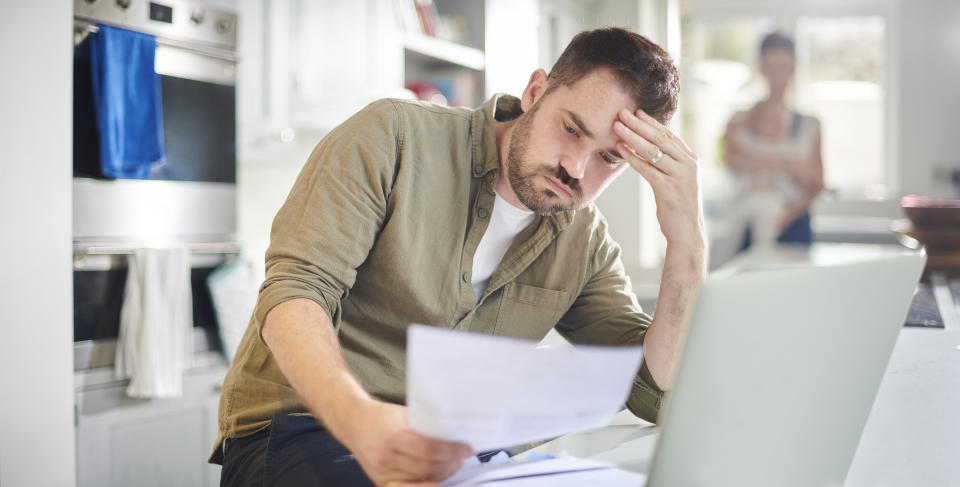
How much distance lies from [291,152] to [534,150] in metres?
1.73

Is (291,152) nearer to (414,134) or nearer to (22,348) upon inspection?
(22,348)

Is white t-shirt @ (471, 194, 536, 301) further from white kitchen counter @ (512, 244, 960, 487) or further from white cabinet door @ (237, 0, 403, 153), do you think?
white cabinet door @ (237, 0, 403, 153)

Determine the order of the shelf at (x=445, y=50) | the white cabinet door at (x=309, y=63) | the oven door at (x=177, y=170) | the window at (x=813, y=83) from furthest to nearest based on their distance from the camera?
the window at (x=813, y=83), the shelf at (x=445, y=50), the white cabinet door at (x=309, y=63), the oven door at (x=177, y=170)

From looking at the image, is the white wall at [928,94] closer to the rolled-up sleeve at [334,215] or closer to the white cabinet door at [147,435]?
the white cabinet door at [147,435]

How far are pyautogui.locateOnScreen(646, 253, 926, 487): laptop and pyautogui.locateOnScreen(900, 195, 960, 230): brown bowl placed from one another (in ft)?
4.26

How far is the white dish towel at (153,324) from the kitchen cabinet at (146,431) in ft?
0.16

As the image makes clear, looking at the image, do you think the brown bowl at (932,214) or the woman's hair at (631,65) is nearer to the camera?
the woman's hair at (631,65)

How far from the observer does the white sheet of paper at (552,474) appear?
2.08 feet

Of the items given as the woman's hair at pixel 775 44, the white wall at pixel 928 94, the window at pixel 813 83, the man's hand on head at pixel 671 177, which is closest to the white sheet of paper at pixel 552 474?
the man's hand on head at pixel 671 177

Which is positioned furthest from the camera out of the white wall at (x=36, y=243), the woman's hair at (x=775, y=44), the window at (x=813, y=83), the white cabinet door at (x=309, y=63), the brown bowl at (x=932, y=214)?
the window at (x=813, y=83)

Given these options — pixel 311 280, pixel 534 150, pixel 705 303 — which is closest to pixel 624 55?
pixel 534 150

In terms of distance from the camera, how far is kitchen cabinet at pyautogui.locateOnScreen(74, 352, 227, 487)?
5.89ft

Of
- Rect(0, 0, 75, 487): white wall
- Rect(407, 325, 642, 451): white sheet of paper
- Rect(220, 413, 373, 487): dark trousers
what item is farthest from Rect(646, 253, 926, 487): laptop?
Rect(0, 0, 75, 487): white wall

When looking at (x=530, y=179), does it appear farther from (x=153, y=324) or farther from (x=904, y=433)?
(x=153, y=324)
